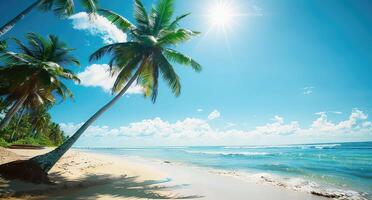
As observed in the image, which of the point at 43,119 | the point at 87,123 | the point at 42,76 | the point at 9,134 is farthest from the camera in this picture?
the point at 9,134

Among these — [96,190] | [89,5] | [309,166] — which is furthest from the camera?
[309,166]

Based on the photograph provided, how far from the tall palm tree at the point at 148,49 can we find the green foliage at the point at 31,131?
24143 mm

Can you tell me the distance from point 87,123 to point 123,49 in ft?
13.3

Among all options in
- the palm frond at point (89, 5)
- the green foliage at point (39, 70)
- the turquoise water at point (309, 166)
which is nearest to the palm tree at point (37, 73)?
the green foliage at point (39, 70)

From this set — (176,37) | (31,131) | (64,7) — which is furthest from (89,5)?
(31,131)

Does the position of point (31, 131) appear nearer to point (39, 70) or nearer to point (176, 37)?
point (39, 70)

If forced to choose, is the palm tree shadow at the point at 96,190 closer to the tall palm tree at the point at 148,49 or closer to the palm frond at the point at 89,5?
the tall palm tree at the point at 148,49

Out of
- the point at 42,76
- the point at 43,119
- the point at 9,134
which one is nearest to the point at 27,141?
the point at 9,134

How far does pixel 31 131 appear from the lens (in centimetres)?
5028

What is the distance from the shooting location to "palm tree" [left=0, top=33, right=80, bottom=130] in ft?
39.4

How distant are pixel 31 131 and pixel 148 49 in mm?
47778

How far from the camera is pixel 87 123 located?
34.9 ft

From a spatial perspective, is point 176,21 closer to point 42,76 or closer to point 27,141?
point 42,76

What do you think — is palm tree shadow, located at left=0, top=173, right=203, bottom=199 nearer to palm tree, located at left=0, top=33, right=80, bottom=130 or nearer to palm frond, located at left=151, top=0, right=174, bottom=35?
palm tree, located at left=0, top=33, right=80, bottom=130
